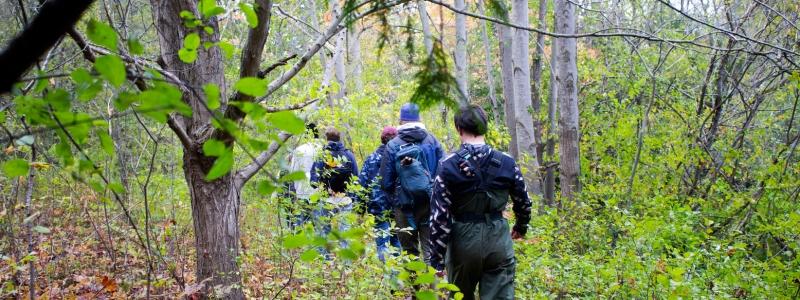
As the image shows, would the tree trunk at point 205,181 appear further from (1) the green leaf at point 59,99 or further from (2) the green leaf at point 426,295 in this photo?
(1) the green leaf at point 59,99

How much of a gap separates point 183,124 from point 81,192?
3.72 metres

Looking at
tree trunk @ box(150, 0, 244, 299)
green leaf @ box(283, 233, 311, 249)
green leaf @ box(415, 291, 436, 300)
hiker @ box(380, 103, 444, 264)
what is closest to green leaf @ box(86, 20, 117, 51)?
green leaf @ box(283, 233, 311, 249)

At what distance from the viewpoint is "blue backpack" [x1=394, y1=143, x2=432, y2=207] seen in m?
5.55

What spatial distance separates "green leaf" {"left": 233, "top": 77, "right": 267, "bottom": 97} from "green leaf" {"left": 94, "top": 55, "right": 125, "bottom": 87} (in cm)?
27

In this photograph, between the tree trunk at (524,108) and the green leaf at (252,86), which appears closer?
the green leaf at (252,86)

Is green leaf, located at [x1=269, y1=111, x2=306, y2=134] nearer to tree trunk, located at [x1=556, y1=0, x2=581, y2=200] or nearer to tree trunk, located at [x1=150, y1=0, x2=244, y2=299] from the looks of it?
tree trunk, located at [x1=150, y1=0, x2=244, y2=299]

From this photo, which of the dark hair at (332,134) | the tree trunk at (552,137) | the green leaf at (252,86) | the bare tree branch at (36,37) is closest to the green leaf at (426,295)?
the green leaf at (252,86)

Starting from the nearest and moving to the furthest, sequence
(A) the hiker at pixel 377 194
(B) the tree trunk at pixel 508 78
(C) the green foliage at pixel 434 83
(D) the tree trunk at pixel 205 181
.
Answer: (C) the green foliage at pixel 434 83 < (D) the tree trunk at pixel 205 181 < (A) the hiker at pixel 377 194 < (B) the tree trunk at pixel 508 78

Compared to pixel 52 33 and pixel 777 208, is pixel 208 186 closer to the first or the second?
pixel 52 33

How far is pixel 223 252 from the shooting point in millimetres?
3842

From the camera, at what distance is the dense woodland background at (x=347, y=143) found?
70.7 inches

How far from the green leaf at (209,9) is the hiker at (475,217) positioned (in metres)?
2.10

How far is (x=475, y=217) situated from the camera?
3.92m

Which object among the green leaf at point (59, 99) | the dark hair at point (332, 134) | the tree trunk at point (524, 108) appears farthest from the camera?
the tree trunk at point (524, 108)
